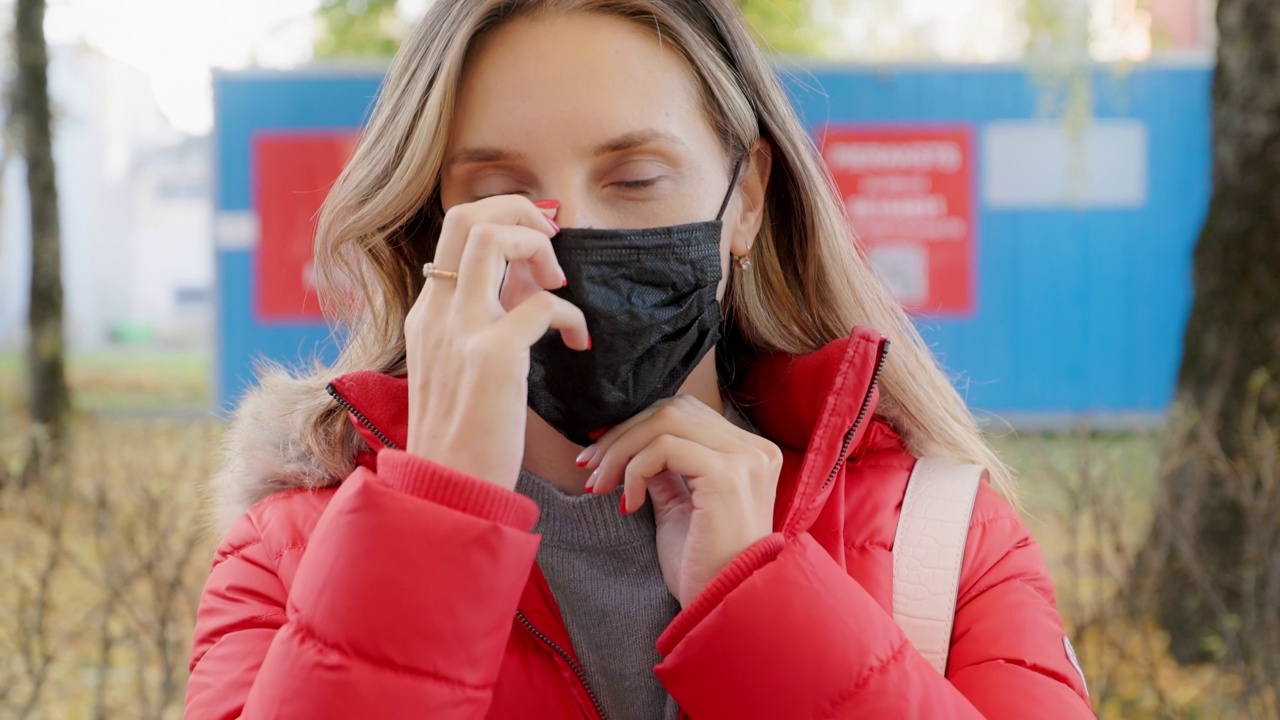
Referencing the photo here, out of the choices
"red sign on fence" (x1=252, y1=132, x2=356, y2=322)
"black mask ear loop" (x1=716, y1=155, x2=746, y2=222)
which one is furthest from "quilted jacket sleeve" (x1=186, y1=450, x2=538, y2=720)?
"red sign on fence" (x1=252, y1=132, x2=356, y2=322)

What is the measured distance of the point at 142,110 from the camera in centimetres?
1225

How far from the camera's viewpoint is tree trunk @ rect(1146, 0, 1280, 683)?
407 centimetres

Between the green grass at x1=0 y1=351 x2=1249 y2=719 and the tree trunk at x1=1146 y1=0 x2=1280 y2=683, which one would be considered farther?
the tree trunk at x1=1146 y1=0 x2=1280 y2=683

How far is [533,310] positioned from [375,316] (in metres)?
0.67

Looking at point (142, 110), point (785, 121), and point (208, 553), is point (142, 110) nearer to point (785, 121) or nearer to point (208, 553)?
point (208, 553)

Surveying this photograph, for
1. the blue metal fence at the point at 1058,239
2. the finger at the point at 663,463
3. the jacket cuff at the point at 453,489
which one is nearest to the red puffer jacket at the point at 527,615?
the jacket cuff at the point at 453,489

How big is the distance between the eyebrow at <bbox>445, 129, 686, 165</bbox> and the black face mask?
5.1 inches

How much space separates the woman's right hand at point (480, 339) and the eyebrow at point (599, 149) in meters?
0.18

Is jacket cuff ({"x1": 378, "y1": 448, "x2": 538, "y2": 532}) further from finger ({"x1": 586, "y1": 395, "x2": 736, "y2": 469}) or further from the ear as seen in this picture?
the ear

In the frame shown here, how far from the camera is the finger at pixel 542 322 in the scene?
4.84 feet

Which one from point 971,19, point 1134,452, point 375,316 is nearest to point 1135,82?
point 971,19

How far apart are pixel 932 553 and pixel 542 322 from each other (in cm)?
68

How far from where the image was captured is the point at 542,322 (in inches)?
59.5

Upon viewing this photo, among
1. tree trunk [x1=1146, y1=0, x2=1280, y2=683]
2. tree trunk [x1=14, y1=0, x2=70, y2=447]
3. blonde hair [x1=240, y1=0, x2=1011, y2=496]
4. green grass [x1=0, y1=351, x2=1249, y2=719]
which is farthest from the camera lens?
tree trunk [x1=14, y1=0, x2=70, y2=447]
